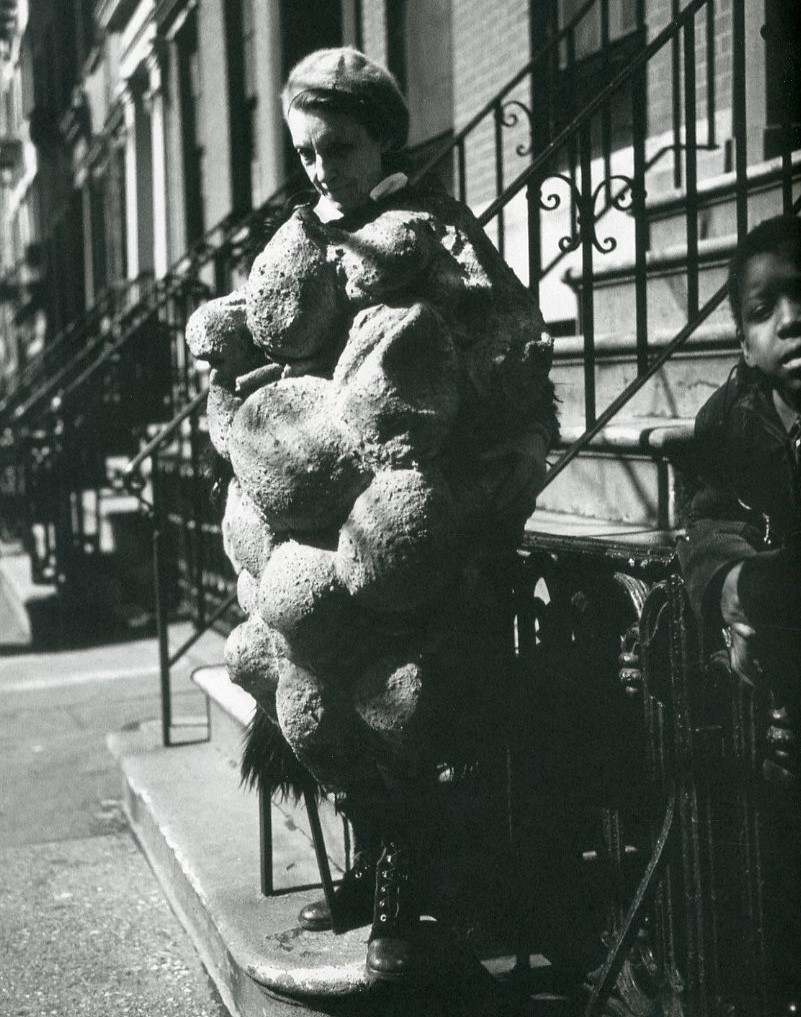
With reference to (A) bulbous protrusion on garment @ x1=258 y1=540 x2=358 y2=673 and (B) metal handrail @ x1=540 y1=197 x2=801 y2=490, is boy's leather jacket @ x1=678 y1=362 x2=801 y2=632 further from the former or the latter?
(B) metal handrail @ x1=540 y1=197 x2=801 y2=490

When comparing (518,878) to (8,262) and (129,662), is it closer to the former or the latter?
(129,662)

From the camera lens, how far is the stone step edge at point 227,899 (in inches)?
114

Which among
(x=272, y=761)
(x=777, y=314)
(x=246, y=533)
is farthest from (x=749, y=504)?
(x=272, y=761)

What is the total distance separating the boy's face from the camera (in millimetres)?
1993

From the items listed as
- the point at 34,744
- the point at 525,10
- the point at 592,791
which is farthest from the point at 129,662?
the point at 592,791

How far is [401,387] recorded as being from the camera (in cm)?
238

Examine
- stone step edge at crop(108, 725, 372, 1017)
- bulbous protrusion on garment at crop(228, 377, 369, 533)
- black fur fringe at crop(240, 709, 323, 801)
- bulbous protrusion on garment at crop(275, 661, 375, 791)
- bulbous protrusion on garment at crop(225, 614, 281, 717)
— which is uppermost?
bulbous protrusion on garment at crop(228, 377, 369, 533)

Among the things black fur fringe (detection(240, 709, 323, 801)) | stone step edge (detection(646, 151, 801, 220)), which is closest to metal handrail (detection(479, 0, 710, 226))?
stone step edge (detection(646, 151, 801, 220))

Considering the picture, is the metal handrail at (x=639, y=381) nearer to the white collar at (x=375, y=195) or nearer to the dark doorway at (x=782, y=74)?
the dark doorway at (x=782, y=74)

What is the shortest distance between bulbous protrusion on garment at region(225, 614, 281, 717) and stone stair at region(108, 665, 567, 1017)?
610 millimetres

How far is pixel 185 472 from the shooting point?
8148 mm

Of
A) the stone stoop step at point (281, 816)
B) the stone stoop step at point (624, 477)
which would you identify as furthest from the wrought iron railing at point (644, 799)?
the stone stoop step at point (624, 477)

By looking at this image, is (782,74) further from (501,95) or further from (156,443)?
(156,443)

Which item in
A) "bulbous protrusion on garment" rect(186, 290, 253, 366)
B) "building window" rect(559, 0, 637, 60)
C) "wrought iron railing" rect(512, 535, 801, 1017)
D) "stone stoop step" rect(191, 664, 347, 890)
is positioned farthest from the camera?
"building window" rect(559, 0, 637, 60)
